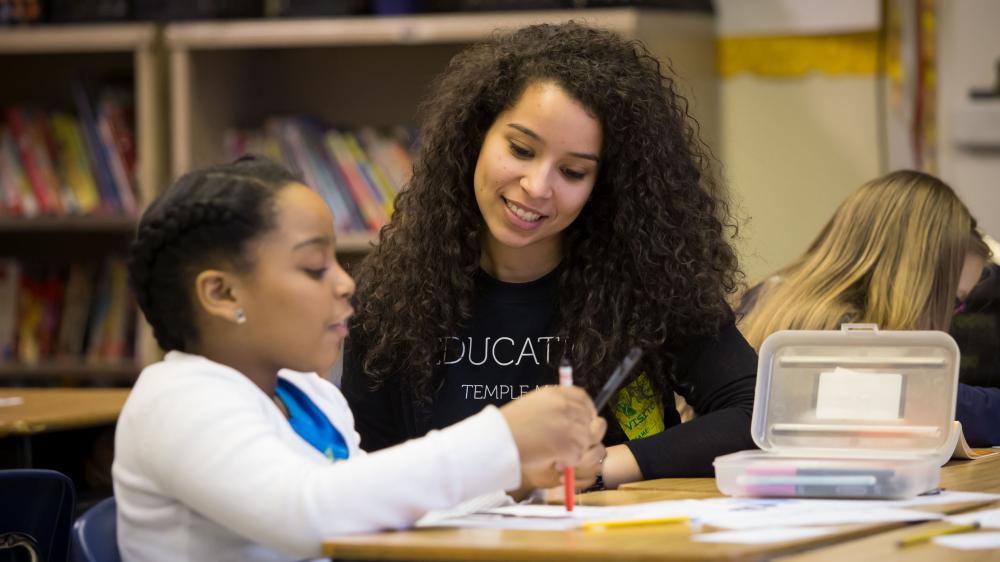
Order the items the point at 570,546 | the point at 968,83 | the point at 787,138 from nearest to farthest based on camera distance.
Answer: the point at 570,546 → the point at 968,83 → the point at 787,138

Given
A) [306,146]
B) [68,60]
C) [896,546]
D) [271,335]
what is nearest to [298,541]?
[271,335]

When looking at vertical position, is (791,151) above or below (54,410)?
above

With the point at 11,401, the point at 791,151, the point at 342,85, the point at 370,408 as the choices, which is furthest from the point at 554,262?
the point at 342,85

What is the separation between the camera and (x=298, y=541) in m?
1.31

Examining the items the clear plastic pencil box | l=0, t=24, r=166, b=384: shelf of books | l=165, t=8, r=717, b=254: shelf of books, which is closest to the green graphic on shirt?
the clear plastic pencil box

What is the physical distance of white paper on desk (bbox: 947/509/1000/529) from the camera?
1452mm

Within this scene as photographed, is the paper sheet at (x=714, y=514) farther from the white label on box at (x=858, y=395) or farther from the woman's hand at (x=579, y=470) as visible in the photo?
the white label on box at (x=858, y=395)

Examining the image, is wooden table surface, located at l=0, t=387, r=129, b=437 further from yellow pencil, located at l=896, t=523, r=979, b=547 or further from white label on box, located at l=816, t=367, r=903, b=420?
yellow pencil, located at l=896, t=523, r=979, b=547

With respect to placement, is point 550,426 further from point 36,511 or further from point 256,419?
point 36,511

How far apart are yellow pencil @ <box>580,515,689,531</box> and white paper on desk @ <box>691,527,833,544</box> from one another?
3.1 inches

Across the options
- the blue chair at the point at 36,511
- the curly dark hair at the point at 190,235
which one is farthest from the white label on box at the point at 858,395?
Result: the blue chair at the point at 36,511

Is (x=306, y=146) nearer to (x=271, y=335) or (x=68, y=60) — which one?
(x=68, y=60)

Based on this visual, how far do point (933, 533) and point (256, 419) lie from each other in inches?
26.5

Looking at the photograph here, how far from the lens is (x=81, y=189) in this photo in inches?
153
